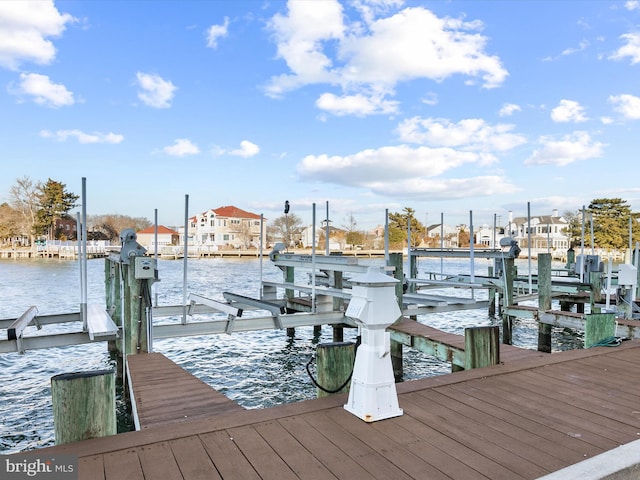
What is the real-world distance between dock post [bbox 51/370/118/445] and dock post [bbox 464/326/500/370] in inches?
146

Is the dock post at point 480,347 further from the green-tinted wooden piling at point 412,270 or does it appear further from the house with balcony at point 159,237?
the house with balcony at point 159,237

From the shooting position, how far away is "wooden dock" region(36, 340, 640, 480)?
8.66ft

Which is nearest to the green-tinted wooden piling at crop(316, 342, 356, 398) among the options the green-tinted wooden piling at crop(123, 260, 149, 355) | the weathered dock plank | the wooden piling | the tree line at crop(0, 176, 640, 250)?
the weathered dock plank

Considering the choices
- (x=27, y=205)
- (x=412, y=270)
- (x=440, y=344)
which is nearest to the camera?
(x=440, y=344)

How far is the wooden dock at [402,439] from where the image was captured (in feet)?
8.66

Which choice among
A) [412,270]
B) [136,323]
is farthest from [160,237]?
[136,323]

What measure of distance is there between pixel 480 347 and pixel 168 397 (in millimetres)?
3450

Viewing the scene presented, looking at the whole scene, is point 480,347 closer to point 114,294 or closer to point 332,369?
point 332,369

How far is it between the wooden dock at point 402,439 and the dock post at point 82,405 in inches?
3.5

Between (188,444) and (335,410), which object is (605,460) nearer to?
(335,410)

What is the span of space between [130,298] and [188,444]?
175 inches

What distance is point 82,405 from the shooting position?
2.90m

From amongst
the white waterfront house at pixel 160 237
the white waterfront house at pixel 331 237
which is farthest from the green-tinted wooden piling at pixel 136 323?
the white waterfront house at pixel 160 237

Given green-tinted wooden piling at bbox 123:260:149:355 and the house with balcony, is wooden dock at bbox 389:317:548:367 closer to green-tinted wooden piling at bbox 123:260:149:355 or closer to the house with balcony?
green-tinted wooden piling at bbox 123:260:149:355
